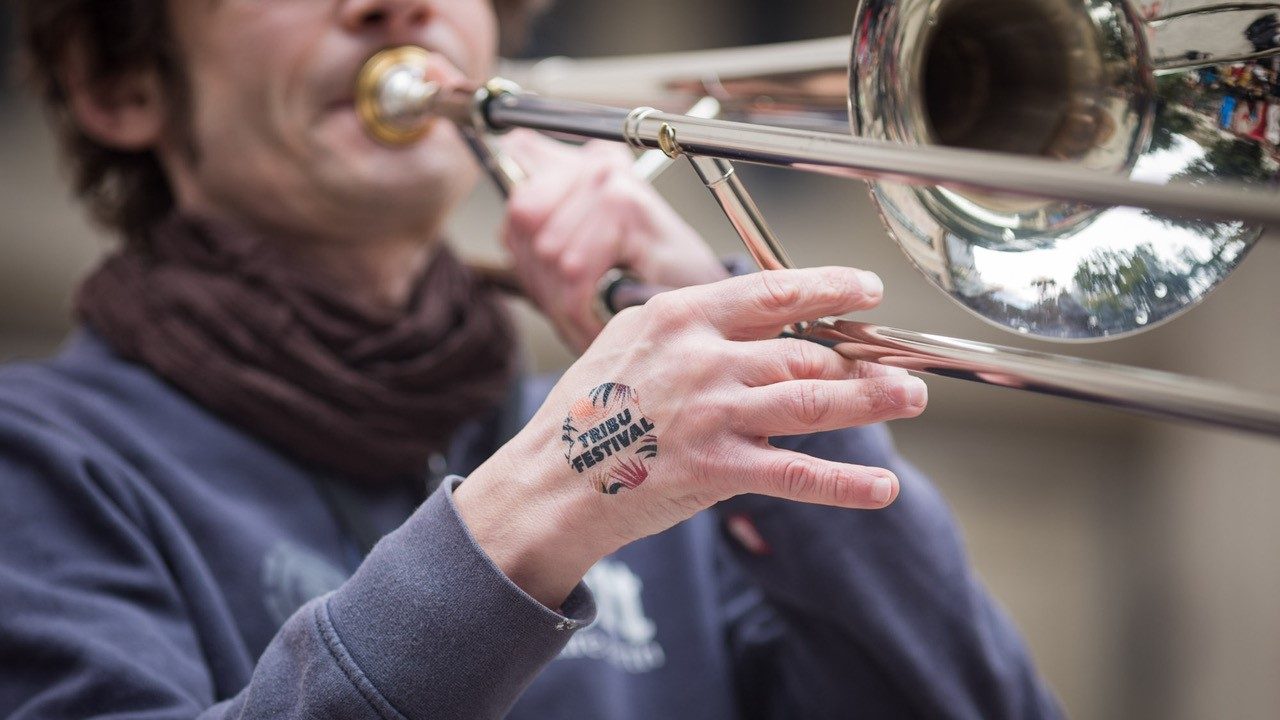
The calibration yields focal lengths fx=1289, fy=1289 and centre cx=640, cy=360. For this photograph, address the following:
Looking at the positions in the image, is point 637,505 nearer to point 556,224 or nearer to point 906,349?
point 906,349

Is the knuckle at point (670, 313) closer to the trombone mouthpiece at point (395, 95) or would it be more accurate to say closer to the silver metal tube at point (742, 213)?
the silver metal tube at point (742, 213)

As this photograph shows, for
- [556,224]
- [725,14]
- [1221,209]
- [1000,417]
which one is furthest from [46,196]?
[1221,209]

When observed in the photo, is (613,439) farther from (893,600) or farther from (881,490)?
(893,600)

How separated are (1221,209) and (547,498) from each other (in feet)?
1.35

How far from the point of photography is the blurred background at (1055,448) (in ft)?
14.0

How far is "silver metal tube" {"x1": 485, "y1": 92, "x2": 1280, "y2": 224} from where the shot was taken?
0.59m

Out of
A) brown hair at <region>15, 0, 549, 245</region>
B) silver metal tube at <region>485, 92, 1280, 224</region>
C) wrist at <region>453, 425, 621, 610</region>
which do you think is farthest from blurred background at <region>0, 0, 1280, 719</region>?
wrist at <region>453, 425, 621, 610</region>

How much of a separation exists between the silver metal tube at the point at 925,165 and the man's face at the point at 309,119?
0.41 m

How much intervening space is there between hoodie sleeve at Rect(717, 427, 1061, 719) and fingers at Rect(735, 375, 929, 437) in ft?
1.16

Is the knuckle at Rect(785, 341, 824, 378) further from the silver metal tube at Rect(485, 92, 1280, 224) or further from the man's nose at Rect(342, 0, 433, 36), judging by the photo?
the man's nose at Rect(342, 0, 433, 36)

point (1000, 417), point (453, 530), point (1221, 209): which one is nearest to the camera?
point (1221, 209)

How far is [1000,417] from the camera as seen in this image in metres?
4.90

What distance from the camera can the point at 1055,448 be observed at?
16.0 feet

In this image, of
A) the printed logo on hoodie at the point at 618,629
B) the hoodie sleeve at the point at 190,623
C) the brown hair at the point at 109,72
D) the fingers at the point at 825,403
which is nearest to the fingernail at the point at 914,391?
the fingers at the point at 825,403
